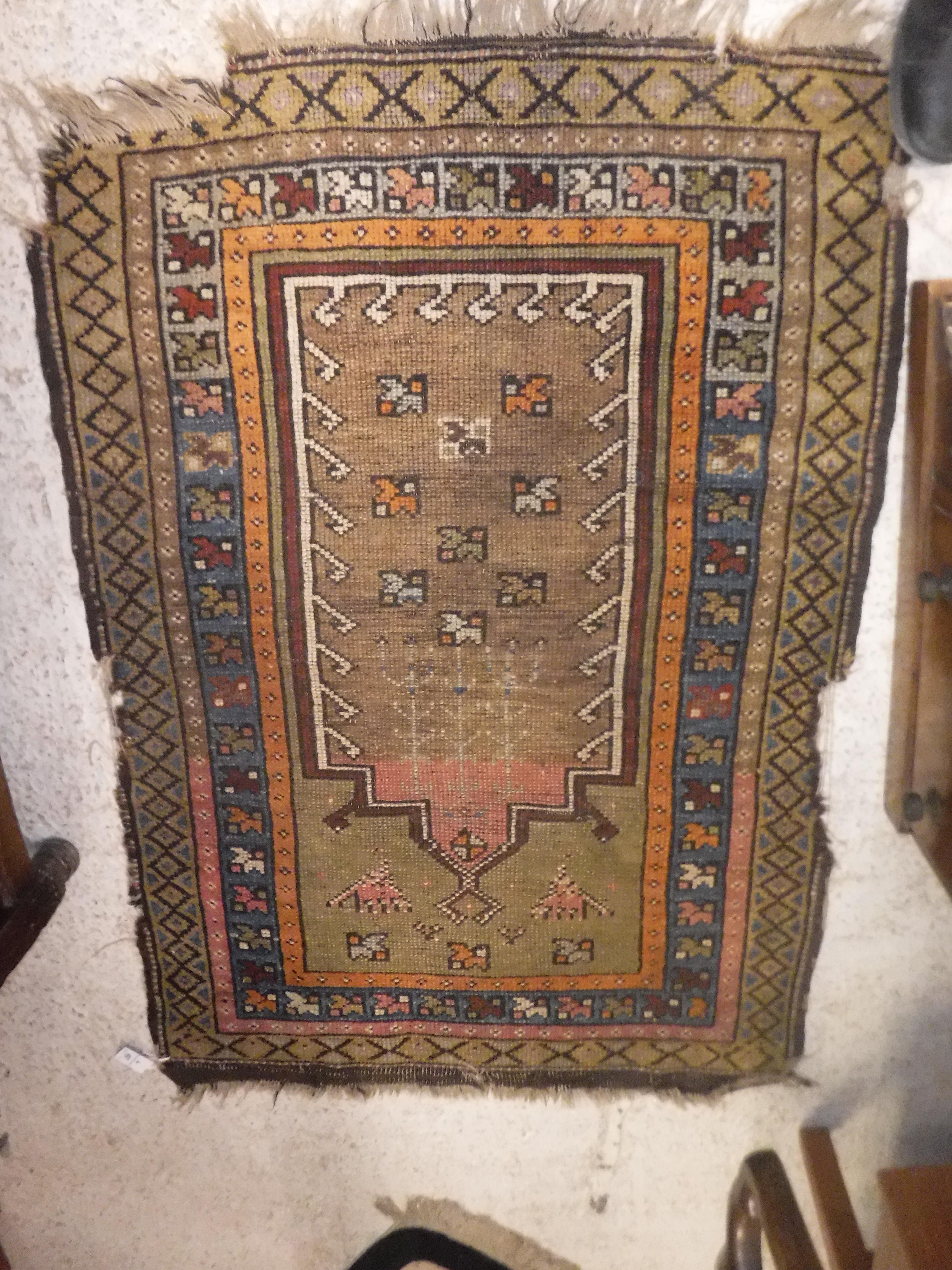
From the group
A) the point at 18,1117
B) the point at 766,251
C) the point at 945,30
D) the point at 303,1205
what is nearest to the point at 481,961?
the point at 303,1205

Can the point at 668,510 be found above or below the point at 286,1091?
above

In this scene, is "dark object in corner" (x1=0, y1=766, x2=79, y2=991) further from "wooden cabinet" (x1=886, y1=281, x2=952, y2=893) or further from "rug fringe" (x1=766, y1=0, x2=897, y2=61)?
"rug fringe" (x1=766, y1=0, x2=897, y2=61)

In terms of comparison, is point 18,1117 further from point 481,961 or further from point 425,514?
point 425,514

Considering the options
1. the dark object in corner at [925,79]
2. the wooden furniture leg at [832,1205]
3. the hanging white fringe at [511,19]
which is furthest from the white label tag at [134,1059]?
the dark object in corner at [925,79]

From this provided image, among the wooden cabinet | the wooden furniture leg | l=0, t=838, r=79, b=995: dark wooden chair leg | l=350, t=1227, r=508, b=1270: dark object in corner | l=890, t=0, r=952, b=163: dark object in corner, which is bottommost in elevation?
l=350, t=1227, r=508, b=1270: dark object in corner

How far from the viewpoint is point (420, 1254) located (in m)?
1.31

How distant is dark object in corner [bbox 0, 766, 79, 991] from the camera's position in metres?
1.04

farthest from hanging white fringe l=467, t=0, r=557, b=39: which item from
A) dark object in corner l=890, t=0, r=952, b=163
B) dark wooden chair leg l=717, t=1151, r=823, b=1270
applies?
dark wooden chair leg l=717, t=1151, r=823, b=1270

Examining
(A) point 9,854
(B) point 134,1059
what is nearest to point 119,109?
(A) point 9,854

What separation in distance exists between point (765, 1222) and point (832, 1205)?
5.7 inches

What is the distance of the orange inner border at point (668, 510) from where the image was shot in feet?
2.89

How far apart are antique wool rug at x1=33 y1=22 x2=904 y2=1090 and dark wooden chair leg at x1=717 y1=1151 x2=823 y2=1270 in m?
0.12

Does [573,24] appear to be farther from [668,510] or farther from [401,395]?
[668,510]

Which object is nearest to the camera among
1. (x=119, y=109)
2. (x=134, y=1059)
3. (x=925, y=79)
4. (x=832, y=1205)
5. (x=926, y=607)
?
(x=925, y=79)
